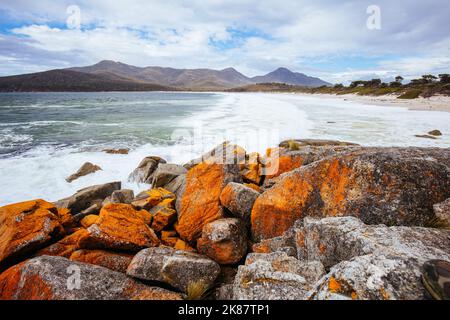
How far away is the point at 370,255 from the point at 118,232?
4.45m

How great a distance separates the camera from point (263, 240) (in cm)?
489

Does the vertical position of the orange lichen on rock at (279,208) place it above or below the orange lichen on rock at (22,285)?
above

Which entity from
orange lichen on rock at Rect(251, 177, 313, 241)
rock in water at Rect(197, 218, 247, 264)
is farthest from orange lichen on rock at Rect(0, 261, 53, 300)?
orange lichen on rock at Rect(251, 177, 313, 241)

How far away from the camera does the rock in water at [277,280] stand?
9.52 feet

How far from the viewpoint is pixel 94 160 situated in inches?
581

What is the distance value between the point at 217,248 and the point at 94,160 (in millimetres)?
12870

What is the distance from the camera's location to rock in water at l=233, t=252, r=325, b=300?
114 inches

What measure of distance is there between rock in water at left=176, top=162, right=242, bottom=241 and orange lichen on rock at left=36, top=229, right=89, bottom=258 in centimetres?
212

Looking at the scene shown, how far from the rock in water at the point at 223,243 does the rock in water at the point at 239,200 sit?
0.52m

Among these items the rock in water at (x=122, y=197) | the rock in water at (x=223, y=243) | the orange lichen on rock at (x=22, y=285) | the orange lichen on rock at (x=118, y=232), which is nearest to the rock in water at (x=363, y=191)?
the rock in water at (x=223, y=243)

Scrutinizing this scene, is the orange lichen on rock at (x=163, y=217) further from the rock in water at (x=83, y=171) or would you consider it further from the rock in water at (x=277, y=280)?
the rock in water at (x=83, y=171)

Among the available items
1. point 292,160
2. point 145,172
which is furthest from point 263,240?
point 145,172

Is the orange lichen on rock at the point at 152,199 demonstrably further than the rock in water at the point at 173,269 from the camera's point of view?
Yes
